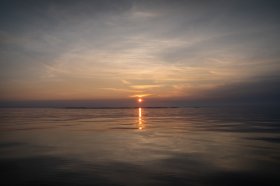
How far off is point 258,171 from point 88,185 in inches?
296

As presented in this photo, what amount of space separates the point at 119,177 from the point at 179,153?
574 centimetres

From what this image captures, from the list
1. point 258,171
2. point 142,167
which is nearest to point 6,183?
point 142,167

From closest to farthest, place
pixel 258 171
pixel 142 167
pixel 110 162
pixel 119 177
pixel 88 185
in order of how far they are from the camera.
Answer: pixel 88 185 < pixel 119 177 < pixel 258 171 < pixel 142 167 < pixel 110 162

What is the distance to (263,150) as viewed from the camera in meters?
15.4

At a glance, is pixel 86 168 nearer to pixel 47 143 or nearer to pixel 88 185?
pixel 88 185

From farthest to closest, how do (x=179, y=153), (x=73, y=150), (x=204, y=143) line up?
(x=204, y=143) < (x=73, y=150) < (x=179, y=153)

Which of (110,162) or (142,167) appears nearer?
(142,167)

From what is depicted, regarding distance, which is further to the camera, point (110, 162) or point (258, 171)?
point (110, 162)

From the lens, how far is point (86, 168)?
11.2m

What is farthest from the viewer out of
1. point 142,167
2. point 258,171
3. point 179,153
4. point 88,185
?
point 179,153

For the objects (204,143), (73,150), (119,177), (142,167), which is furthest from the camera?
(204,143)

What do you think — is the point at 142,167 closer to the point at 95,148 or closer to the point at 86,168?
the point at 86,168

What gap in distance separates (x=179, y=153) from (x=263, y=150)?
5.60 metres

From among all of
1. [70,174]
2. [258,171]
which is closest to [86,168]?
[70,174]
